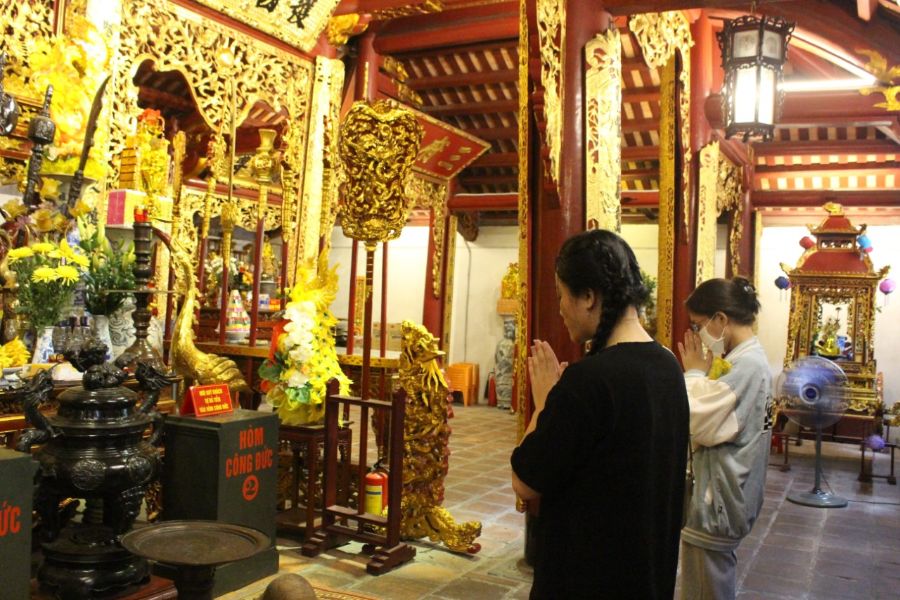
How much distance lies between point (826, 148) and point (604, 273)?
30.3ft

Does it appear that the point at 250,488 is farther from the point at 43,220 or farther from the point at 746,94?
the point at 746,94

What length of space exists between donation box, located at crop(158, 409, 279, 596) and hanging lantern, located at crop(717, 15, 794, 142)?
A: 336cm

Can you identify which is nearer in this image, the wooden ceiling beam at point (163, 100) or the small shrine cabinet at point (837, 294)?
the small shrine cabinet at point (837, 294)

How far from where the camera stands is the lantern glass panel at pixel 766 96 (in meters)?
4.63

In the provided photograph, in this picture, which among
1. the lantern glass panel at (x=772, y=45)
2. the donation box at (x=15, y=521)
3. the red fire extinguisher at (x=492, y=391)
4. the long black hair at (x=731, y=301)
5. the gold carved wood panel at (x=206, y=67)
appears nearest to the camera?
the donation box at (x=15, y=521)

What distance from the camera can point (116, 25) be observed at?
14.2 feet

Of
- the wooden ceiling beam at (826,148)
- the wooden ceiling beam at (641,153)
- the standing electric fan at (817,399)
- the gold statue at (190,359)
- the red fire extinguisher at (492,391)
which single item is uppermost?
the wooden ceiling beam at (826,148)

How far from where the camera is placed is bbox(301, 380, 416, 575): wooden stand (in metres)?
3.60

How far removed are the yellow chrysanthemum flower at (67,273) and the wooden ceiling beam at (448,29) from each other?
13.8 ft

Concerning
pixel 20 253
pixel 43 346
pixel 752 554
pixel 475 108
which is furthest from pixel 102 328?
pixel 475 108

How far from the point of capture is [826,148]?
9500 mm

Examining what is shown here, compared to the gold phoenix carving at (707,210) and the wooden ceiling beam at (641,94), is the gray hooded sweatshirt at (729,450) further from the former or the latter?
the wooden ceiling beam at (641,94)

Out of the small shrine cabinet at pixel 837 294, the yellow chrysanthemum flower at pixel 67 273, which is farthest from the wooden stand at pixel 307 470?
the small shrine cabinet at pixel 837 294

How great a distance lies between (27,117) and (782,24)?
4.19m
